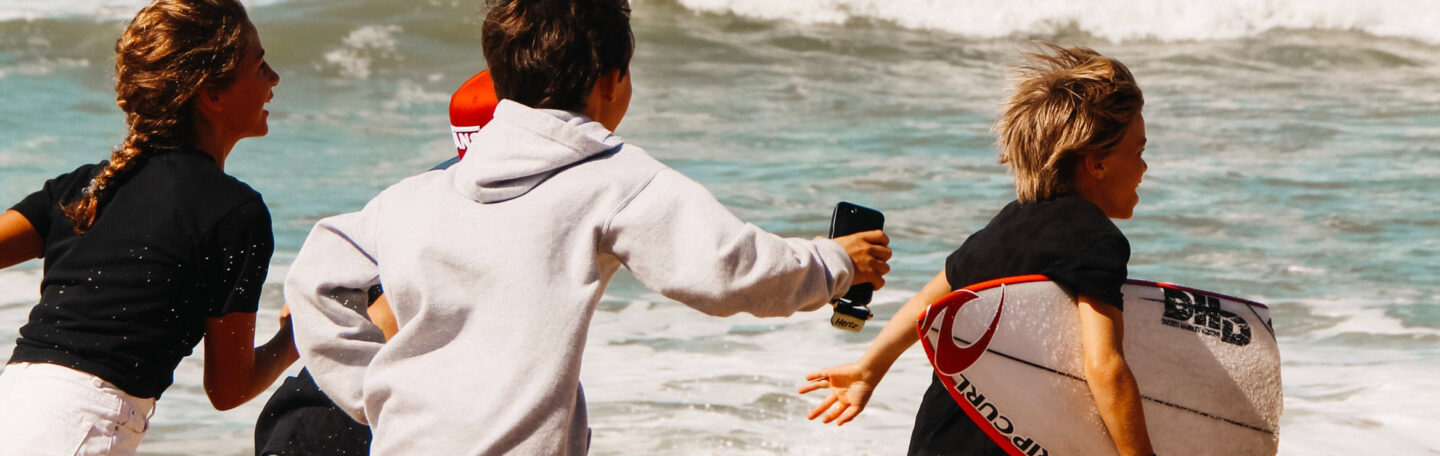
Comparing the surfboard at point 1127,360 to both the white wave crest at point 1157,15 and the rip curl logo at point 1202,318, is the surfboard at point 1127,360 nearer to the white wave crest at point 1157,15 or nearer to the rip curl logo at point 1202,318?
the rip curl logo at point 1202,318

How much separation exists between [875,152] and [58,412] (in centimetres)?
971

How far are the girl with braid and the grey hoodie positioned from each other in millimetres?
614

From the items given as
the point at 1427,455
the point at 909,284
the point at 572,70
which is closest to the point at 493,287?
the point at 572,70

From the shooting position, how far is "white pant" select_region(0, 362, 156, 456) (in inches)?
101

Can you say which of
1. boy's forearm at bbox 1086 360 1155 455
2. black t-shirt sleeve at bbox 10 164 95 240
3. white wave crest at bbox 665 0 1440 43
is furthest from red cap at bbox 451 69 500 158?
white wave crest at bbox 665 0 1440 43

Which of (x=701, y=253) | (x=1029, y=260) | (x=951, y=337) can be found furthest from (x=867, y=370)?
(x=701, y=253)

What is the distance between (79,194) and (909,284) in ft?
18.9

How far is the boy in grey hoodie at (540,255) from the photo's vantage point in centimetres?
209

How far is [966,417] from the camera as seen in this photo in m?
2.93

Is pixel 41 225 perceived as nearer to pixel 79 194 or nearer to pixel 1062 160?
pixel 79 194

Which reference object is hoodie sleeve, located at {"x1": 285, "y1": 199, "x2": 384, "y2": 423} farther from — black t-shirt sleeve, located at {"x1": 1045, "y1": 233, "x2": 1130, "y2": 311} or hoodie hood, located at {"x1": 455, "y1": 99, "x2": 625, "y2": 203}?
black t-shirt sleeve, located at {"x1": 1045, "y1": 233, "x2": 1130, "y2": 311}

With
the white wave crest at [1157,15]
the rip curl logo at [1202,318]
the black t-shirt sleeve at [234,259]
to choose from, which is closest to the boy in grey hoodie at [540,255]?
the black t-shirt sleeve at [234,259]

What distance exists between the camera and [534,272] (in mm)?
2094

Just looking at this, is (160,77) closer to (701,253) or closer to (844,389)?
(701,253)
